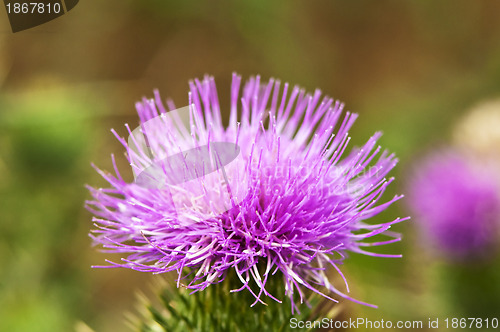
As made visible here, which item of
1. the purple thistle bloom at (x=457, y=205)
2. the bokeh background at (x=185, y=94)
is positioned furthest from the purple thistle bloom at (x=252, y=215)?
the purple thistle bloom at (x=457, y=205)

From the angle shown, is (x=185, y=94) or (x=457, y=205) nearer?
(x=457, y=205)

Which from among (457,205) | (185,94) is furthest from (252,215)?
(185,94)

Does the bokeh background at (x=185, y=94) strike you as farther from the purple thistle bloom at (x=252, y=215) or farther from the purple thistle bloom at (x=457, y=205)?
the purple thistle bloom at (x=252, y=215)

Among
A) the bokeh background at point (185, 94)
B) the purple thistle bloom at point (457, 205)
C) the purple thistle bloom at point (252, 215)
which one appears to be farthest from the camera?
the bokeh background at point (185, 94)

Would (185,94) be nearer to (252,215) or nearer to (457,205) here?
(457,205)

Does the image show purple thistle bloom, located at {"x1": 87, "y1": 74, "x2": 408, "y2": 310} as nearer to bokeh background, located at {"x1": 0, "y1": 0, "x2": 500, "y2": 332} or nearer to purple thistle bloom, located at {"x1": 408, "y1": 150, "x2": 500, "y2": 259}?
bokeh background, located at {"x1": 0, "y1": 0, "x2": 500, "y2": 332}

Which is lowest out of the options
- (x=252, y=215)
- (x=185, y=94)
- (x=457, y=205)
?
(x=252, y=215)
